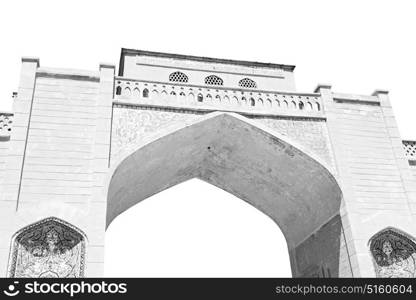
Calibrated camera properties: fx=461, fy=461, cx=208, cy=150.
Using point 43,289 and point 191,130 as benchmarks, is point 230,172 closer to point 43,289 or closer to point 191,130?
point 191,130

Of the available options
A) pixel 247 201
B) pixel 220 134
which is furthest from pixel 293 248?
pixel 220 134

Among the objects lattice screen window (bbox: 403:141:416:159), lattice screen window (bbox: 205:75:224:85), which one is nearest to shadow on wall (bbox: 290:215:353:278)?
lattice screen window (bbox: 403:141:416:159)

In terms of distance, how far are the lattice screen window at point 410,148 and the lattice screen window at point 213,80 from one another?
16.5ft

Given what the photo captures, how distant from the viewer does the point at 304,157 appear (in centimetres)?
857

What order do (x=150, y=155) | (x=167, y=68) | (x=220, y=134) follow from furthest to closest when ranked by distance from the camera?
(x=167, y=68) → (x=220, y=134) → (x=150, y=155)

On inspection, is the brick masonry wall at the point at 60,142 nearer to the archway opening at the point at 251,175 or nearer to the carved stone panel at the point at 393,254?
the archway opening at the point at 251,175

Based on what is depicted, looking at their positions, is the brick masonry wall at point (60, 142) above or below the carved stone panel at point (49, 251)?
above

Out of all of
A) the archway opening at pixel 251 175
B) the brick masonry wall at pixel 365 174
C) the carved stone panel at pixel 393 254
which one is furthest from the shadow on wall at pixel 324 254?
the carved stone panel at pixel 393 254

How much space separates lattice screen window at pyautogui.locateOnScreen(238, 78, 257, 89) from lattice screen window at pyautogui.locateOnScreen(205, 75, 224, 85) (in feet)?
1.85

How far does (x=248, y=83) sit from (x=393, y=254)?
619 cm

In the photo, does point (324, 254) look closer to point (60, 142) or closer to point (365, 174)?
point (365, 174)

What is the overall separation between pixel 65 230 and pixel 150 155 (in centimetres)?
210

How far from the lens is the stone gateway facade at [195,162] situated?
692cm

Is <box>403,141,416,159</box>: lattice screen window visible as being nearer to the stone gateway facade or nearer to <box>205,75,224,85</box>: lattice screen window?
the stone gateway facade
